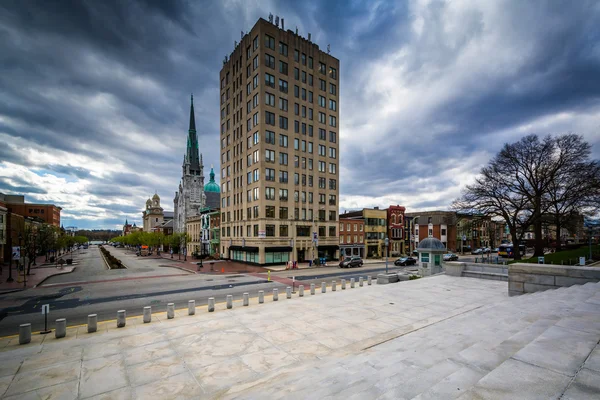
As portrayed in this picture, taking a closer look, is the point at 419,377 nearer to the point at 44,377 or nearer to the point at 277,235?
the point at 44,377

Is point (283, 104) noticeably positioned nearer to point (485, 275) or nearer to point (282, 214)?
point (282, 214)

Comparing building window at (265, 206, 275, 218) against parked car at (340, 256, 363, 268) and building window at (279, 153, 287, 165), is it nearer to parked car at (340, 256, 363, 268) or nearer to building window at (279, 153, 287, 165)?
building window at (279, 153, 287, 165)

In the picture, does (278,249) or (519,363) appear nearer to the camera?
(519,363)

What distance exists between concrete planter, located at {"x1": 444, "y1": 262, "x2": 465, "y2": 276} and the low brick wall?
7.05 metres

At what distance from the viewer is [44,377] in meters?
7.97

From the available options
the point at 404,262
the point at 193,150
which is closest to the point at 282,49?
the point at 404,262

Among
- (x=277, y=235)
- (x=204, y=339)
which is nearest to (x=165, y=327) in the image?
(x=204, y=339)

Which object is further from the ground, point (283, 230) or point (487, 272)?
point (283, 230)

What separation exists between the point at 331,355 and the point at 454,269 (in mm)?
19605

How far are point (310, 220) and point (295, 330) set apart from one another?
35.9m

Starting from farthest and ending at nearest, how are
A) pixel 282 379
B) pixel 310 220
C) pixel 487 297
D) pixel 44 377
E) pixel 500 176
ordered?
pixel 310 220, pixel 500 176, pixel 487 297, pixel 44 377, pixel 282 379

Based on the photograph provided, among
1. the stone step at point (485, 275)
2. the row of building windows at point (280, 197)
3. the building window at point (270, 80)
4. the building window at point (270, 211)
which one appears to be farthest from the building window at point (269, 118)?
the stone step at point (485, 275)

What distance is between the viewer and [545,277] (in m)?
16.0

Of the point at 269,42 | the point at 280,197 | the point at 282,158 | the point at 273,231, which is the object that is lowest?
the point at 273,231
